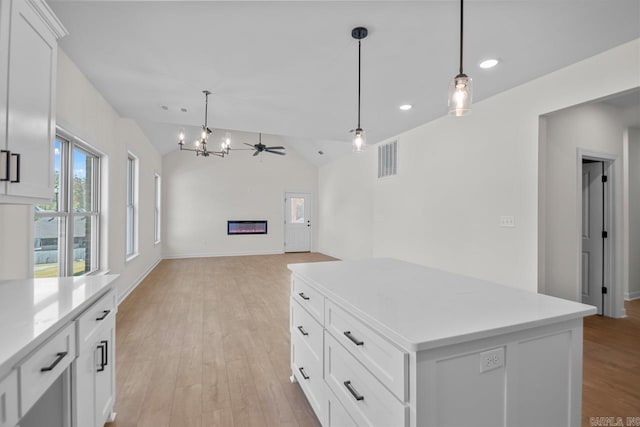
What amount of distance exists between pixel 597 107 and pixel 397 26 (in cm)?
307

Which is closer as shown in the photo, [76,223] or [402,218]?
[76,223]

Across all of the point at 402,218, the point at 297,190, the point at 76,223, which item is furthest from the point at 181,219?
the point at 402,218

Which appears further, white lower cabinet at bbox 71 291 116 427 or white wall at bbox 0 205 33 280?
white wall at bbox 0 205 33 280

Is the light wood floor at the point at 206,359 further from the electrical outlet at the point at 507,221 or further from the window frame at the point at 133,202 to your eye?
the electrical outlet at the point at 507,221

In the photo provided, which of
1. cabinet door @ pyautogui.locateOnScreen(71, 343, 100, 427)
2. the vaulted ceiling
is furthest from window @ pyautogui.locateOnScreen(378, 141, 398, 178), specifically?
cabinet door @ pyautogui.locateOnScreen(71, 343, 100, 427)

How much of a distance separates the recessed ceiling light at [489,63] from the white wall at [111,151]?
12.1 feet

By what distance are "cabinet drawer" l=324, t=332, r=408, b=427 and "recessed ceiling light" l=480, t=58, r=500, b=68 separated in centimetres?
277

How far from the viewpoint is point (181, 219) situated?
8539 millimetres

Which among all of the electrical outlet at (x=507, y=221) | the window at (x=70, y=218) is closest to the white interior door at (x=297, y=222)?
the window at (x=70, y=218)

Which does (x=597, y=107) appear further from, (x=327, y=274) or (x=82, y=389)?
(x=82, y=389)

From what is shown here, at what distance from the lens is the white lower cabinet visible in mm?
1354

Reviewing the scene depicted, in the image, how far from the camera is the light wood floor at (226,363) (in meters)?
1.94

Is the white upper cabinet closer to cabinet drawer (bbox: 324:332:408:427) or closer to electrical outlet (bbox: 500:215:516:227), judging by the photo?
cabinet drawer (bbox: 324:332:408:427)

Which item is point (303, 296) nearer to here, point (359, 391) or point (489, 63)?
point (359, 391)
